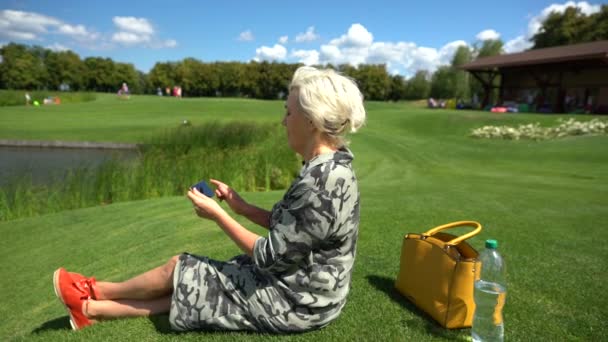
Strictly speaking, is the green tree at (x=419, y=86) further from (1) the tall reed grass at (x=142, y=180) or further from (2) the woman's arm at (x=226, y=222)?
(2) the woman's arm at (x=226, y=222)

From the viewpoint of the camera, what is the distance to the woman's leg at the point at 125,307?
8.64 feet

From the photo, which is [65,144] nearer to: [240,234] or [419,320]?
[240,234]

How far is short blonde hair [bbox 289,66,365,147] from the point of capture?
2.04 metres

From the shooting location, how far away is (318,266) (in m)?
2.15

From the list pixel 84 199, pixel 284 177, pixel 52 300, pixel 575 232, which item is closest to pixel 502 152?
pixel 284 177

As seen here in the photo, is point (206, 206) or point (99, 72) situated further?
point (99, 72)

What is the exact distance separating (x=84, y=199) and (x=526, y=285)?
788cm

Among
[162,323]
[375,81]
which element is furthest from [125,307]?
[375,81]

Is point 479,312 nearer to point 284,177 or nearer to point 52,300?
point 52,300

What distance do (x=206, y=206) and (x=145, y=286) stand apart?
0.74 meters

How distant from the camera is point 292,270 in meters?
2.15

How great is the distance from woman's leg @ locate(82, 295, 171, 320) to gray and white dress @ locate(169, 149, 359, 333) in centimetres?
34

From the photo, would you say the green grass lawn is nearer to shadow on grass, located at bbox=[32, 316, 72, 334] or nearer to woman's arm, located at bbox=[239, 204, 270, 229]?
shadow on grass, located at bbox=[32, 316, 72, 334]

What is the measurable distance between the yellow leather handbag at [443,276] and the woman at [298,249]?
2.06 feet
